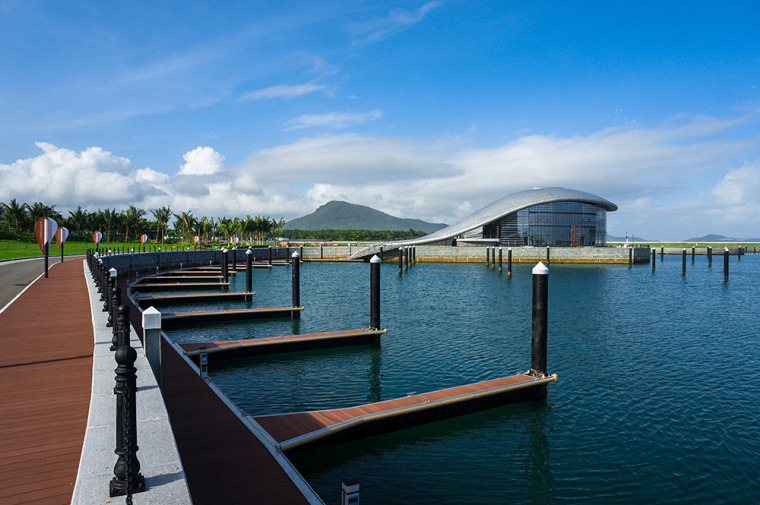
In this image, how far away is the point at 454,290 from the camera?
39281 mm

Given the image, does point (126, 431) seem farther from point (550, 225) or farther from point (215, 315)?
point (550, 225)

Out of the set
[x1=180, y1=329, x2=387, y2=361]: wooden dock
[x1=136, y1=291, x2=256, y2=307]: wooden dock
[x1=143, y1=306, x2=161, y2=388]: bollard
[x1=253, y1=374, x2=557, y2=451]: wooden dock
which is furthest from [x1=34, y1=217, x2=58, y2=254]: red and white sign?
[x1=253, y1=374, x2=557, y2=451]: wooden dock

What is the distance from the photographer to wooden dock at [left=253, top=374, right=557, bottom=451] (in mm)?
8949

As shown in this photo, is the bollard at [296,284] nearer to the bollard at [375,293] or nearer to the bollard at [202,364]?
the bollard at [375,293]

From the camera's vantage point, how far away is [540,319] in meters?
12.9

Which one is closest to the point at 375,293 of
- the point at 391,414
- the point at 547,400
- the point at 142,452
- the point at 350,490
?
the point at 547,400

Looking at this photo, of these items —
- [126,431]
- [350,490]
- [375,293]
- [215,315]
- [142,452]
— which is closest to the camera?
[126,431]

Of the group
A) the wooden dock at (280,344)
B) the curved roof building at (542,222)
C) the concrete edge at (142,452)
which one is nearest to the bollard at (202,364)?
the wooden dock at (280,344)

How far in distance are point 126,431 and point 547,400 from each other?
11.3 metres

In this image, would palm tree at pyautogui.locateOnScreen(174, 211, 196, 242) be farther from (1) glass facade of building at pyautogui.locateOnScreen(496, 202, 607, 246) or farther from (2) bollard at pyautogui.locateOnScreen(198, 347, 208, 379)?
(2) bollard at pyautogui.locateOnScreen(198, 347, 208, 379)

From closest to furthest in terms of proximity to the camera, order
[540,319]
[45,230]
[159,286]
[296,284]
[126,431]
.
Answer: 1. [126,431]
2. [540,319]
3. [296,284]
4. [45,230]
5. [159,286]

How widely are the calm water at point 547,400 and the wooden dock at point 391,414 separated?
27 cm

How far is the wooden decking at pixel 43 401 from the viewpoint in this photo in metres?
4.93

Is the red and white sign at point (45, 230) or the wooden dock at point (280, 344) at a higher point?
the red and white sign at point (45, 230)
